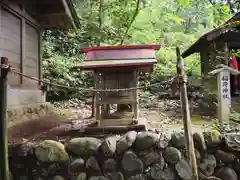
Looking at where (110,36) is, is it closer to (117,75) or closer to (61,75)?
(61,75)

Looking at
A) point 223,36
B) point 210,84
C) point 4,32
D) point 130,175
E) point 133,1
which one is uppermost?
point 133,1

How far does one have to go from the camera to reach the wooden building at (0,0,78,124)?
607 cm

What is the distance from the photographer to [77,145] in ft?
13.1

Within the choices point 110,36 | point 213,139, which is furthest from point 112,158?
point 110,36

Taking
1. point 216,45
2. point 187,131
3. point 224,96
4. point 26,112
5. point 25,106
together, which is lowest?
point 187,131

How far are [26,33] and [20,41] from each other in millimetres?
623

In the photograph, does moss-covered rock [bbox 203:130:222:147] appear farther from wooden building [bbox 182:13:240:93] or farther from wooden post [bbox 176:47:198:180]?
wooden building [bbox 182:13:240:93]

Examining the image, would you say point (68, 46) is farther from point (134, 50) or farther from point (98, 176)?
point (98, 176)

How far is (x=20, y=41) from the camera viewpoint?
22.5 ft

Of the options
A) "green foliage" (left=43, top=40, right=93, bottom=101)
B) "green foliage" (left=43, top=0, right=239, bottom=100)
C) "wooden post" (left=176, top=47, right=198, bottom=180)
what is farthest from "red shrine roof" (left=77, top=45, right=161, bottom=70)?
"green foliage" (left=43, top=0, right=239, bottom=100)

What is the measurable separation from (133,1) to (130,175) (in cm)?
1199

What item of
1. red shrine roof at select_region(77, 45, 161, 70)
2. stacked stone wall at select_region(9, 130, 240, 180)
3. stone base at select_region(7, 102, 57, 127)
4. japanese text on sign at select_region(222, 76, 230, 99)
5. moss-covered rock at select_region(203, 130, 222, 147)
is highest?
red shrine roof at select_region(77, 45, 161, 70)

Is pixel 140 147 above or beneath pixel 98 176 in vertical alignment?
above

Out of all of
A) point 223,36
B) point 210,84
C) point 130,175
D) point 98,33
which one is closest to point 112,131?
point 130,175
